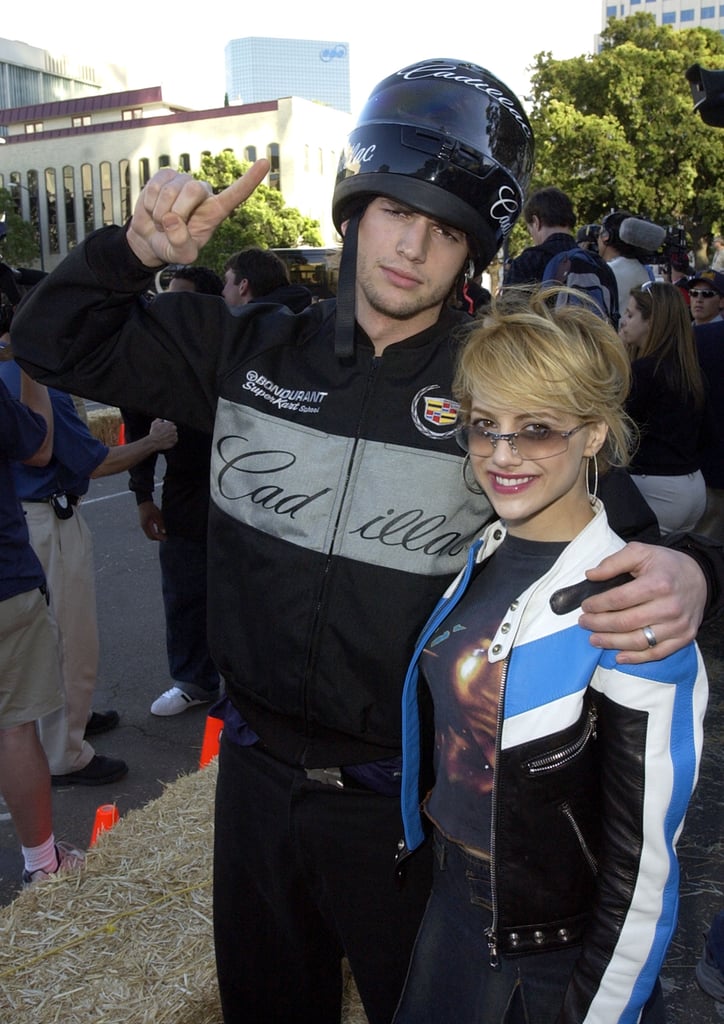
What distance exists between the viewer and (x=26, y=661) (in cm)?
352

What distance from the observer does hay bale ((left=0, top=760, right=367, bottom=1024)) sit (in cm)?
246

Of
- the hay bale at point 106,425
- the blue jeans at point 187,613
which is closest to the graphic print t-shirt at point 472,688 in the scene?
the blue jeans at point 187,613

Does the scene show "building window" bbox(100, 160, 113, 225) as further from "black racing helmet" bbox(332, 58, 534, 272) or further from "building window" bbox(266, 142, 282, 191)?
"black racing helmet" bbox(332, 58, 534, 272)

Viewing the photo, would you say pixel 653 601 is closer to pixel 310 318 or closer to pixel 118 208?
pixel 310 318

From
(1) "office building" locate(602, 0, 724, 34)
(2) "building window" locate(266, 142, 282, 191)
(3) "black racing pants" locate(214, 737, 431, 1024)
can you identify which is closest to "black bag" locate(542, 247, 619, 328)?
(3) "black racing pants" locate(214, 737, 431, 1024)

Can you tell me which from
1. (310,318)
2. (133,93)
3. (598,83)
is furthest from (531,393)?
(133,93)

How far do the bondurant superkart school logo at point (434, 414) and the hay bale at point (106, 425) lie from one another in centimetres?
1254

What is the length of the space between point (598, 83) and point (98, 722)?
107 feet

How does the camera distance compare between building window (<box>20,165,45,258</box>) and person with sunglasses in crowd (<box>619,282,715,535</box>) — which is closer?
person with sunglasses in crowd (<box>619,282,715,535</box>)

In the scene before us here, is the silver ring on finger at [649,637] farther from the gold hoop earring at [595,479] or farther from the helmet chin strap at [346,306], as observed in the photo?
the helmet chin strap at [346,306]

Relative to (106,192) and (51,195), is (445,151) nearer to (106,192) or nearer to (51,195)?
(106,192)

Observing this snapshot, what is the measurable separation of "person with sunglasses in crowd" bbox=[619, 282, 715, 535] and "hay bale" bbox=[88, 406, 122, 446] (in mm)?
10031

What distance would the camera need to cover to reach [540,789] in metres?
1.61

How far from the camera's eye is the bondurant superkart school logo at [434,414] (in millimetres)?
1944
